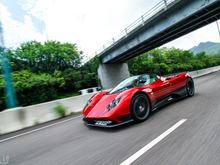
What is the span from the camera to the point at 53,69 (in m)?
38.2

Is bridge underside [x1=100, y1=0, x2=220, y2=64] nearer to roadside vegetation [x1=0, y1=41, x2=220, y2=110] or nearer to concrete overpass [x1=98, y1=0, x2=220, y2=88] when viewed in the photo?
concrete overpass [x1=98, y1=0, x2=220, y2=88]

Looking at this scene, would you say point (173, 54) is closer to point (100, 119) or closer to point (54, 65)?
point (54, 65)

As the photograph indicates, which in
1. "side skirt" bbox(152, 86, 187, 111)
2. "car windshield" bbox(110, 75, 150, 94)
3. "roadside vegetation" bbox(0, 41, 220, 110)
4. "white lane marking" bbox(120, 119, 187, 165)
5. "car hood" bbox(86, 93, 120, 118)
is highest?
"roadside vegetation" bbox(0, 41, 220, 110)

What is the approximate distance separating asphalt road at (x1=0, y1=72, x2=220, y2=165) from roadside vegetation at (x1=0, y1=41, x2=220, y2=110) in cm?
2323

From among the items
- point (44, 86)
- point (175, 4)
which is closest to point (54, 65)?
point (44, 86)

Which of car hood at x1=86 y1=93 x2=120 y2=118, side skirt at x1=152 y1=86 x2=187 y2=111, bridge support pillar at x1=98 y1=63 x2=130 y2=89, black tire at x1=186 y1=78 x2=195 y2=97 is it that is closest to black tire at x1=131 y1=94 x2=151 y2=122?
side skirt at x1=152 y1=86 x2=187 y2=111

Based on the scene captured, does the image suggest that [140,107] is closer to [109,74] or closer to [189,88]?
[189,88]

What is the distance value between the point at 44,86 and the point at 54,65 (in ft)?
36.7

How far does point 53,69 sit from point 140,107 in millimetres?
35744

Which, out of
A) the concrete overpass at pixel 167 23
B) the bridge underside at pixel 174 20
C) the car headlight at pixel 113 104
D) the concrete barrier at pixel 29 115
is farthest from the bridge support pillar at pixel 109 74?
the car headlight at pixel 113 104

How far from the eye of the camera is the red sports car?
427 centimetres

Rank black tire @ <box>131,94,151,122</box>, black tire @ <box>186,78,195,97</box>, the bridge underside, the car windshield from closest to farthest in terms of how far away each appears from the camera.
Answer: black tire @ <box>131,94,151,122</box> < the car windshield < black tire @ <box>186,78,195,97</box> < the bridge underside

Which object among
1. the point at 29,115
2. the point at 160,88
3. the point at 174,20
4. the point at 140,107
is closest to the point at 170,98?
the point at 160,88

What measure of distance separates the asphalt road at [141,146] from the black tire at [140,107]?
0.57 feet
